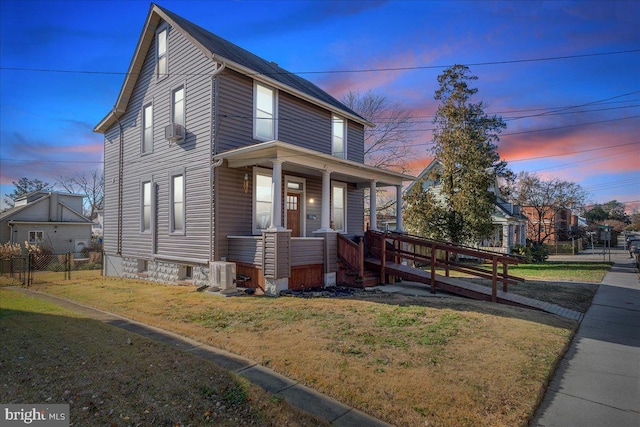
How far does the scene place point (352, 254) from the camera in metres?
10.1

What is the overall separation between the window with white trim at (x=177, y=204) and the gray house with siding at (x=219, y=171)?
36mm

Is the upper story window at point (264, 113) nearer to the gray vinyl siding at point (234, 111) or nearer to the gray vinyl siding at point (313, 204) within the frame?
the gray vinyl siding at point (234, 111)

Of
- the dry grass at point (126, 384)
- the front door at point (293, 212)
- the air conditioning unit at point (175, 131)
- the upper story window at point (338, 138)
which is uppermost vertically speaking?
the upper story window at point (338, 138)

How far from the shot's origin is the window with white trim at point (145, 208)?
12680 millimetres

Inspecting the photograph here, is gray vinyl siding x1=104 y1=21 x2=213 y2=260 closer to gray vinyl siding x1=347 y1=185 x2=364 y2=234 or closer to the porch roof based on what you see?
the porch roof

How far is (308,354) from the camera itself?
4422 mm

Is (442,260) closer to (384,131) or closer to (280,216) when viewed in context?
(280,216)

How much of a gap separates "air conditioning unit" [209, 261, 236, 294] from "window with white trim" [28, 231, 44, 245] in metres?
25.3

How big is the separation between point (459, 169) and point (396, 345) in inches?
623

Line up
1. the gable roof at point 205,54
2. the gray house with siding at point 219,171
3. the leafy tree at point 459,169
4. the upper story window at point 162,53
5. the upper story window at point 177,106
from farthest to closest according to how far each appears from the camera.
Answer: the leafy tree at point 459,169 < the upper story window at point 162,53 < the upper story window at point 177,106 < the gable roof at point 205,54 < the gray house with siding at point 219,171

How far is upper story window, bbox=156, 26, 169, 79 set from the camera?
39.1ft

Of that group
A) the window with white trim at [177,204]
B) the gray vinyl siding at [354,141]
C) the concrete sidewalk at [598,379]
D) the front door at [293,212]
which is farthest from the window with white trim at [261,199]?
the concrete sidewalk at [598,379]

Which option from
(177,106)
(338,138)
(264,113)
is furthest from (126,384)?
(338,138)

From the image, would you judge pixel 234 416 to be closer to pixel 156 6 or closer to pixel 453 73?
pixel 156 6
